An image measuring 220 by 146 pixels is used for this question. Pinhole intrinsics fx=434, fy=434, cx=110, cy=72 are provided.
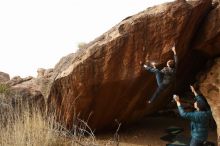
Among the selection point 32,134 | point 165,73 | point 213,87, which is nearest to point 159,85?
point 165,73

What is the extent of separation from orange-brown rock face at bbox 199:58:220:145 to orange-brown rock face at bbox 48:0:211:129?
819 mm

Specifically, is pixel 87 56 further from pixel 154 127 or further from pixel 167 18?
pixel 154 127

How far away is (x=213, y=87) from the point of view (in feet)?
33.9

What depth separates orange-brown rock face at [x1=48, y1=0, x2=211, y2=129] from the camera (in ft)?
34.1

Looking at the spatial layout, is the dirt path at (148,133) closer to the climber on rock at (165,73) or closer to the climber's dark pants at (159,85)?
the climber's dark pants at (159,85)

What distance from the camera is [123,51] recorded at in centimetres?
1055

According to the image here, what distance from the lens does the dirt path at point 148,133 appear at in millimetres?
10713

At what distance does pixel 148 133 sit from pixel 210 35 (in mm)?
3085

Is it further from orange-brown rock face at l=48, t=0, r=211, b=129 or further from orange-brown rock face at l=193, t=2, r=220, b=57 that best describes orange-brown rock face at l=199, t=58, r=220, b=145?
orange-brown rock face at l=48, t=0, r=211, b=129

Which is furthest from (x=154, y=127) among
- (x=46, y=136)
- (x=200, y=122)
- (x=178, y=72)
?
(x=46, y=136)

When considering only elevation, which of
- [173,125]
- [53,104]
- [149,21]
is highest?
[149,21]

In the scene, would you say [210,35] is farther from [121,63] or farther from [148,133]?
[148,133]

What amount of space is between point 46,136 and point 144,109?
13.3ft

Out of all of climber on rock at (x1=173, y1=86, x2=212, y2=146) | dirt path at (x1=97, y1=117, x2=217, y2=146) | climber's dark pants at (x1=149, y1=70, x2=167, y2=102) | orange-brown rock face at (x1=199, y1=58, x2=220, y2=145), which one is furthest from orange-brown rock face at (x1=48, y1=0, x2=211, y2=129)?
climber on rock at (x1=173, y1=86, x2=212, y2=146)
